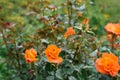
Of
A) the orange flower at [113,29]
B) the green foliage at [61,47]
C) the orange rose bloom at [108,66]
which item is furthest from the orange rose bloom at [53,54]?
the orange flower at [113,29]

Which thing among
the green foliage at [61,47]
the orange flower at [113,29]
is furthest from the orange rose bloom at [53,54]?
the orange flower at [113,29]

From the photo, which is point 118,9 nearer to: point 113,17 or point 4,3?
point 113,17

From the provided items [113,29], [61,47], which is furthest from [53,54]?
[113,29]

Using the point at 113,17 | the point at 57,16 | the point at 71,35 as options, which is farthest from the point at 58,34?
the point at 113,17

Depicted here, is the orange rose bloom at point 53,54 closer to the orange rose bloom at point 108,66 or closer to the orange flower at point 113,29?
the orange rose bloom at point 108,66

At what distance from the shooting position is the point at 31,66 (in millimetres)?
2814

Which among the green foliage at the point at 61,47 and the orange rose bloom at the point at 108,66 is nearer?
the orange rose bloom at the point at 108,66

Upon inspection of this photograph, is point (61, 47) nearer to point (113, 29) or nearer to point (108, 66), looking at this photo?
point (113, 29)

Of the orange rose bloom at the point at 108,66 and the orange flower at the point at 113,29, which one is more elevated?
the orange flower at the point at 113,29

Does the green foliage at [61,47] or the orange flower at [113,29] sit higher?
the orange flower at [113,29]

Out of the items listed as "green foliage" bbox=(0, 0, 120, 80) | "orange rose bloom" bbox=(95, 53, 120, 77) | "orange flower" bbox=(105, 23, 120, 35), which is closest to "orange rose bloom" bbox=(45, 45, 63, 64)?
"green foliage" bbox=(0, 0, 120, 80)

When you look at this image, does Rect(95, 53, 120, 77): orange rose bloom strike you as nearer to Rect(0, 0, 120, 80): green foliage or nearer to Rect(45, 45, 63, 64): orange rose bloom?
Rect(0, 0, 120, 80): green foliage

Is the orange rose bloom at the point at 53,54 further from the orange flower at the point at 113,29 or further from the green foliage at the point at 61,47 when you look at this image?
the orange flower at the point at 113,29

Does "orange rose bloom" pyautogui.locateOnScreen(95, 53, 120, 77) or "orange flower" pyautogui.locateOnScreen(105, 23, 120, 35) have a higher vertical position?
"orange flower" pyautogui.locateOnScreen(105, 23, 120, 35)
